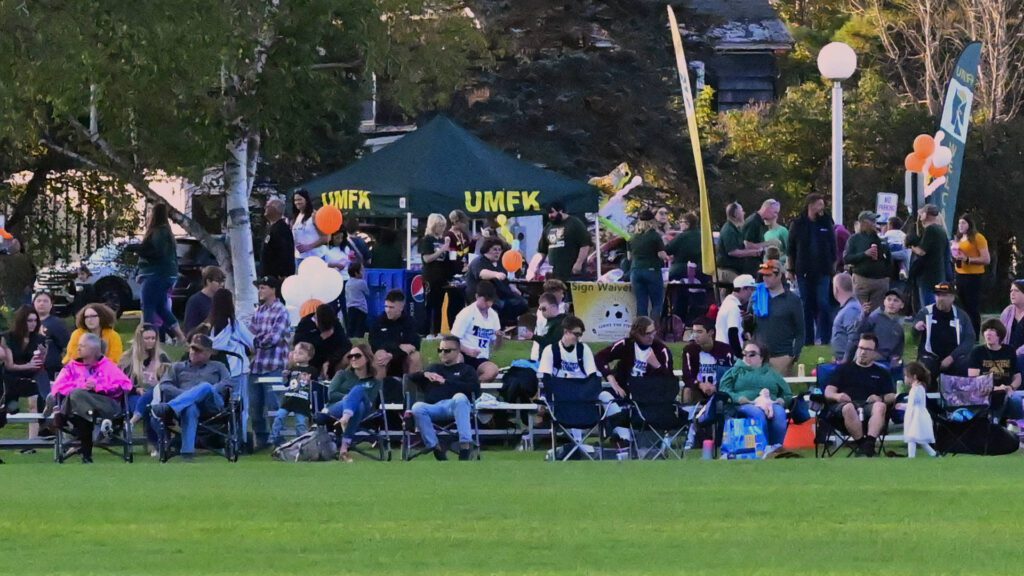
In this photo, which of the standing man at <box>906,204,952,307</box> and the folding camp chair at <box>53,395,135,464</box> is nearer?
the folding camp chair at <box>53,395,135,464</box>

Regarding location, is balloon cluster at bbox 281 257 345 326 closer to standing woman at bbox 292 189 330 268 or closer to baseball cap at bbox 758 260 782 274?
standing woman at bbox 292 189 330 268

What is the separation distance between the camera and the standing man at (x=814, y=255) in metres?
24.8

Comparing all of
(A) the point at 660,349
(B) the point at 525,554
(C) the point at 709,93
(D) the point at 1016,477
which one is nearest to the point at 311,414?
(A) the point at 660,349

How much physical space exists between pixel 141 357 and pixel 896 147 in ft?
90.5

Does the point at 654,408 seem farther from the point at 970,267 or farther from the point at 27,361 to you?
the point at 970,267

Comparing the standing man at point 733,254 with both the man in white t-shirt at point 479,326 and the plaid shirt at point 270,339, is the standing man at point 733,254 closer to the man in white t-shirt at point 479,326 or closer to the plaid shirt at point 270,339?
the man in white t-shirt at point 479,326

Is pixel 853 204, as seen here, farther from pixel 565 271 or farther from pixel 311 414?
pixel 311 414

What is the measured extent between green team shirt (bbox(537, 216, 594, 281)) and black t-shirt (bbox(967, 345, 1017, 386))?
7931 millimetres

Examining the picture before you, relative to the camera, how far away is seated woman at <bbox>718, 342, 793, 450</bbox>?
19297mm

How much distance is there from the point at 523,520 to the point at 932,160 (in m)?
19.1

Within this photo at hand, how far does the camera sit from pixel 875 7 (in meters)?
52.3

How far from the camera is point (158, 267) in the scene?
24.9 meters

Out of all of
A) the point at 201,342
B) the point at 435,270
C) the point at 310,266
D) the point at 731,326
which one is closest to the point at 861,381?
the point at 731,326

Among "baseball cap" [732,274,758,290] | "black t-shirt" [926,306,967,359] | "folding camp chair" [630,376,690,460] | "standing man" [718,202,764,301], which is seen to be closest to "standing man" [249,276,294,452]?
"folding camp chair" [630,376,690,460]
